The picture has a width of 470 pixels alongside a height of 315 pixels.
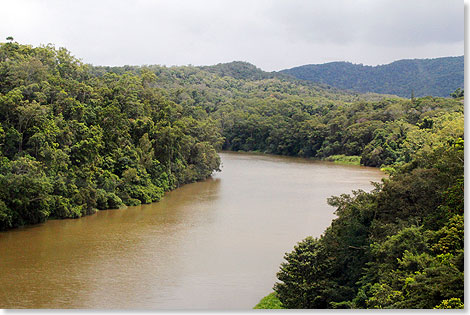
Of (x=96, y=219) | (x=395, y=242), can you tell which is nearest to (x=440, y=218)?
(x=395, y=242)

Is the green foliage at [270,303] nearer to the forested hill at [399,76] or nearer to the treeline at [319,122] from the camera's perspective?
the forested hill at [399,76]

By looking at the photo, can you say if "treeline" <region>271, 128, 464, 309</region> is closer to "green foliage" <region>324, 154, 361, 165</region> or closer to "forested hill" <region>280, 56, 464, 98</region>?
"forested hill" <region>280, 56, 464, 98</region>

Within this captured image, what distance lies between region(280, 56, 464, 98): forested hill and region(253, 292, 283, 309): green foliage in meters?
18.5

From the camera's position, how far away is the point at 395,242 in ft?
31.2

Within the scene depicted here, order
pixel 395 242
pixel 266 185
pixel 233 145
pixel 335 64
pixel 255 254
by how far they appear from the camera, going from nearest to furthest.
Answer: pixel 395 242 → pixel 255 254 → pixel 266 185 → pixel 233 145 → pixel 335 64

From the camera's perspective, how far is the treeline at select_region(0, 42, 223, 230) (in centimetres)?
1758

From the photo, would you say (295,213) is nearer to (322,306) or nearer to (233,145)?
(322,306)

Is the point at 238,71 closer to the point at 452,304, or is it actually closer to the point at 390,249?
the point at 390,249

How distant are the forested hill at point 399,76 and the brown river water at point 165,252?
1288cm

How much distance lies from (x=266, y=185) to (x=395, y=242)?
746 inches

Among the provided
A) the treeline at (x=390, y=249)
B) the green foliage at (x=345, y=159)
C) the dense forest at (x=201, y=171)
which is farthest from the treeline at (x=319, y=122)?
the treeline at (x=390, y=249)

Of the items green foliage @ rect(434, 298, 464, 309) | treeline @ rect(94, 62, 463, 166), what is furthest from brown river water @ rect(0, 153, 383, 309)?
treeline @ rect(94, 62, 463, 166)

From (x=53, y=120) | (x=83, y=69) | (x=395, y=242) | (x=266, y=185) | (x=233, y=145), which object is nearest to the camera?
(x=395, y=242)

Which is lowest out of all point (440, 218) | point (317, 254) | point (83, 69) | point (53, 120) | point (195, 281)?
point (195, 281)
